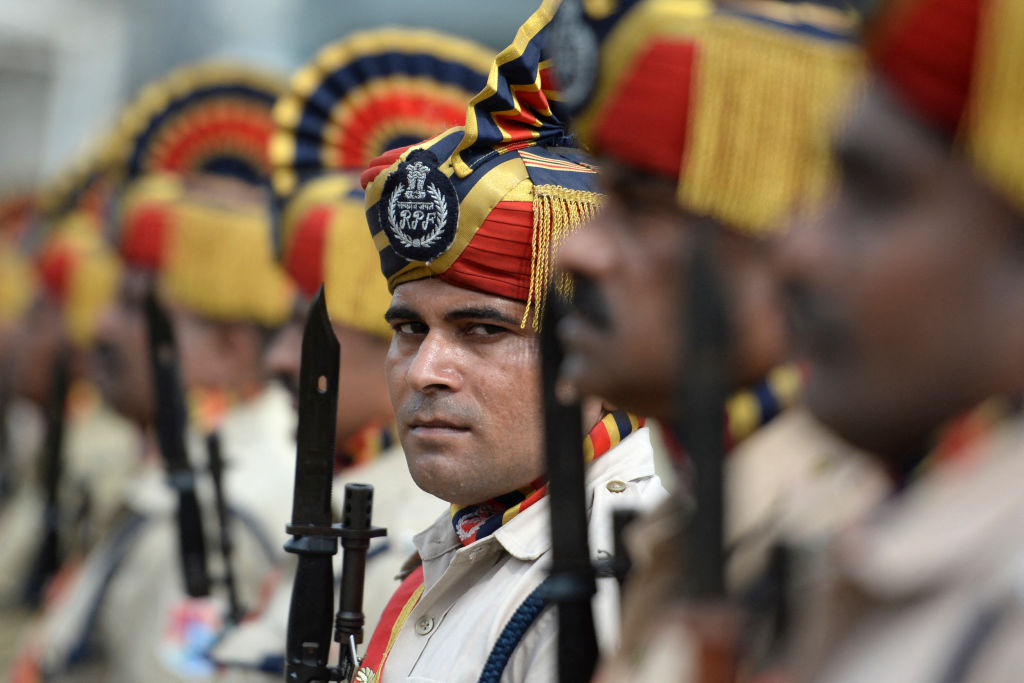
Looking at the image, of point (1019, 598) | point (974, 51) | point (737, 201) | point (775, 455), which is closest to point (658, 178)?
point (737, 201)

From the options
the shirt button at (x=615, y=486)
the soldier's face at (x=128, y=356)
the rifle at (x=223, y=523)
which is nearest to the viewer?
the shirt button at (x=615, y=486)

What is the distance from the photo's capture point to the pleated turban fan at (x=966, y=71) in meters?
1.11

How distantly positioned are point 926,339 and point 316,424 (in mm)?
1557

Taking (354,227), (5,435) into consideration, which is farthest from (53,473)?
(354,227)

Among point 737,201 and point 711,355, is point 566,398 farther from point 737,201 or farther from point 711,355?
point 711,355

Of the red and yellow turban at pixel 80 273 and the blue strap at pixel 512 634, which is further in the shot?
the red and yellow turban at pixel 80 273

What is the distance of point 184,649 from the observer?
443 cm

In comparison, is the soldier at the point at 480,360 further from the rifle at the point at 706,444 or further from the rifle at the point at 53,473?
the rifle at the point at 53,473

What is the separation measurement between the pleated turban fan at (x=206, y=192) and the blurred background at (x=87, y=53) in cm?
901

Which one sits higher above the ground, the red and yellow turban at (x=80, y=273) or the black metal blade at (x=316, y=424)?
the red and yellow turban at (x=80, y=273)

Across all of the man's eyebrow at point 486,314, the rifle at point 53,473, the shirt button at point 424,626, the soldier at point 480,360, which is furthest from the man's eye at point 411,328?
the rifle at point 53,473

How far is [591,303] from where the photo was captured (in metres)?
1.54

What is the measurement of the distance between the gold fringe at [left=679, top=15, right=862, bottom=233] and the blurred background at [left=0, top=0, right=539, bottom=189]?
14946mm

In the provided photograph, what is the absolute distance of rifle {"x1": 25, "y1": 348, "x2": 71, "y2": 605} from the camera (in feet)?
25.0
